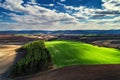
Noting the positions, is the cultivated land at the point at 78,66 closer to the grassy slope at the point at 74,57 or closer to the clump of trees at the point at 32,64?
the grassy slope at the point at 74,57

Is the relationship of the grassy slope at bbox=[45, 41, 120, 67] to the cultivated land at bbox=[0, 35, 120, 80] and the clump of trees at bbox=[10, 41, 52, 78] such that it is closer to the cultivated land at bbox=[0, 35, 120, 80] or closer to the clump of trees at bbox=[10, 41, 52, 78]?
the cultivated land at bbox=[0, 35, 120, 80]

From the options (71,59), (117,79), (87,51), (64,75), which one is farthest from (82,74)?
(87,51)

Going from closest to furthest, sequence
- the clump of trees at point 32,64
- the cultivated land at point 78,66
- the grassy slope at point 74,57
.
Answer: the cultivated land at point 78,66 → the clump of trees at point 32,64 → the grassy slope at point 74,57

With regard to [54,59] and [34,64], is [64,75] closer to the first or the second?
[34,64]

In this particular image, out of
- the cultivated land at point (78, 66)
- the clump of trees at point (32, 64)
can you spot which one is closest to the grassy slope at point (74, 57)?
the cultivated land at point (78, 66)

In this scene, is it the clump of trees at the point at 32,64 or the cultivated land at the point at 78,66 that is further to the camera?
the clump of trees at the point at 32,64

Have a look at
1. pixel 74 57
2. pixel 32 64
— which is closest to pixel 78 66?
pixel 32 64

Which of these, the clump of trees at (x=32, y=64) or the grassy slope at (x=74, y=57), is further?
the grassy slope at (x=74, y=57)

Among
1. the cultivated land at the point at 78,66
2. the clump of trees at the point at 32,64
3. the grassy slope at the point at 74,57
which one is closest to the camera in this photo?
the cultivated land at the point at 78,66

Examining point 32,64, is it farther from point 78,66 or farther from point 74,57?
point 74,57

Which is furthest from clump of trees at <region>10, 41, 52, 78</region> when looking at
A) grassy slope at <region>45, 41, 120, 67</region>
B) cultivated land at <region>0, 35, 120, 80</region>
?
grassy slope at <region>45, 41, 120, 67</region>

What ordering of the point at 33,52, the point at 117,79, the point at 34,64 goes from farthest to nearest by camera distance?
the point at 33,52
the point at 34,64
the point at 117,79
